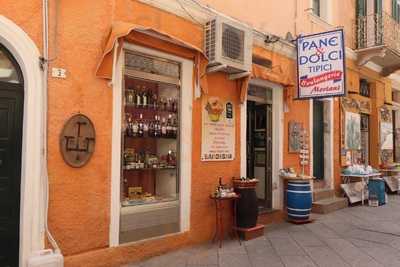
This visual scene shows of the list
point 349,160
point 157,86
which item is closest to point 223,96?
point 157,86

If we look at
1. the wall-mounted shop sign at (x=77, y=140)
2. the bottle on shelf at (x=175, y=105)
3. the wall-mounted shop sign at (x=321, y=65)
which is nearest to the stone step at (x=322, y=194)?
the wall-mounted shop sign at (x=321, y=65)

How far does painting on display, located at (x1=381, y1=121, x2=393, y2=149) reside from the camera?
41.8 ft

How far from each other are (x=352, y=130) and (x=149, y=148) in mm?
7352

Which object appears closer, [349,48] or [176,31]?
[176,31]

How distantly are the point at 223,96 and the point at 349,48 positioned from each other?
5.95 metres

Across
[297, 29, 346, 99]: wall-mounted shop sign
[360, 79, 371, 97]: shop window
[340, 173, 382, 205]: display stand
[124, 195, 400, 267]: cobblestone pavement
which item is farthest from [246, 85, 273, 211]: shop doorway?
[360, 79, 371, 97]: shop window

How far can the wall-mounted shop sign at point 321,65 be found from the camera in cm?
745

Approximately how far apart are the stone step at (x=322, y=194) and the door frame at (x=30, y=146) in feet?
22.6

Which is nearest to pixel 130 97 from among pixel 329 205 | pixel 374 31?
pixel 329 205

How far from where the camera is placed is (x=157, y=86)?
Answer: 5902mm

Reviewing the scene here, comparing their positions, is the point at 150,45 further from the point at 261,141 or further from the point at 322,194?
the point at 322,194

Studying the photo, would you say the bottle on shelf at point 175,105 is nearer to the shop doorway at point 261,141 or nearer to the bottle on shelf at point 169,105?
the bottle on shelf at point 169,105

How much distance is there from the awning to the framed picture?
3.04 m

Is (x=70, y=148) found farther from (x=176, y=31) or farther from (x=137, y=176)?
(x=176, y=31)
